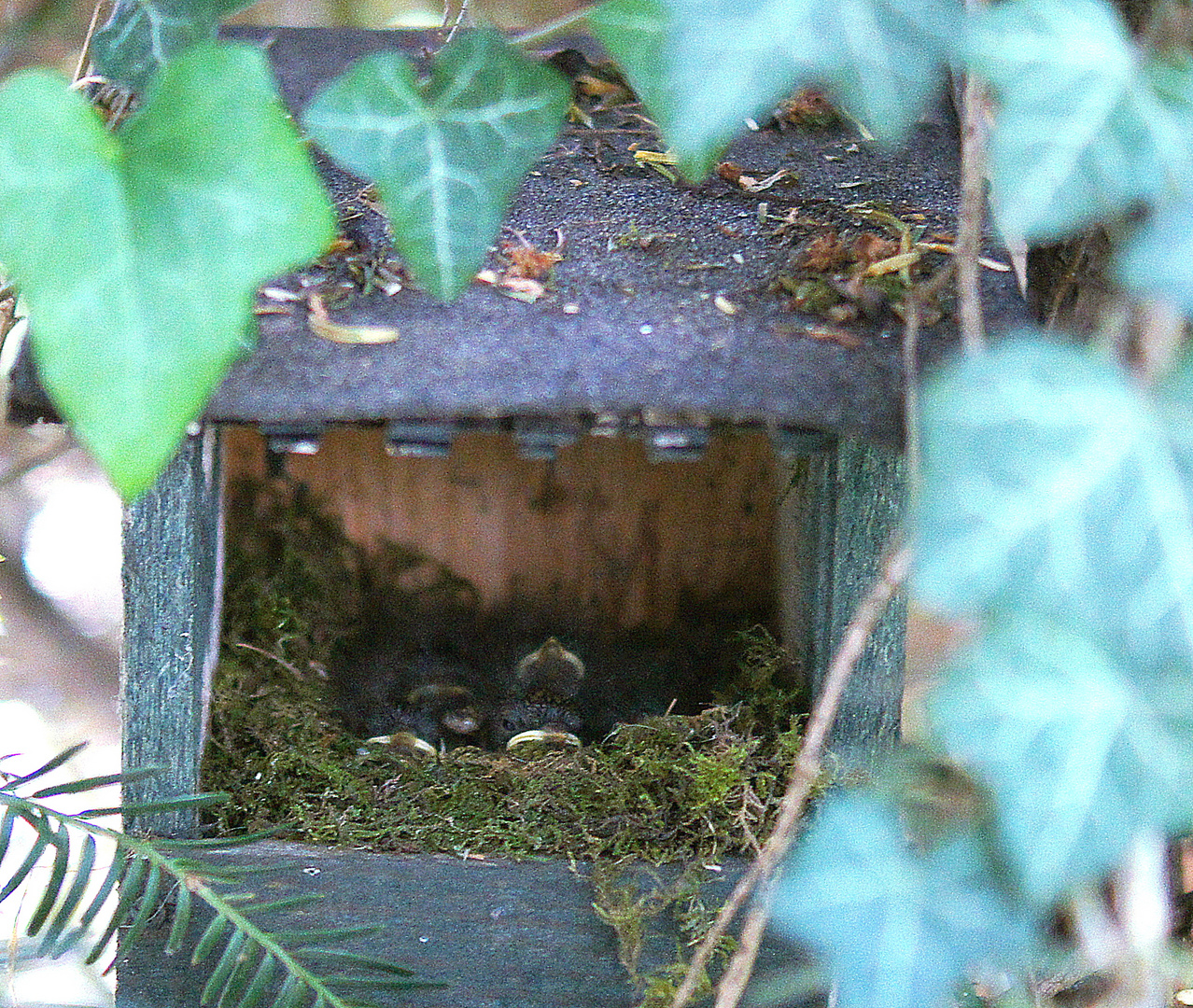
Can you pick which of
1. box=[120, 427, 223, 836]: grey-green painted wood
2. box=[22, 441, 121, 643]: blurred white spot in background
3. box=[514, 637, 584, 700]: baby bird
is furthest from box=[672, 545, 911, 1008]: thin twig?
box=[22, 441, 121, 643]: blurred white spot in background

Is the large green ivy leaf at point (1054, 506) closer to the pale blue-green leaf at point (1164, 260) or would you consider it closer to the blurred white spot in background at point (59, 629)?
the pale blue-green leaf at point (1164, 260)

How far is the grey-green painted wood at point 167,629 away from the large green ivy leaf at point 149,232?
31 centimetres

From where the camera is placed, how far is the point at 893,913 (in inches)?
23.7

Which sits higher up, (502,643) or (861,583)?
(861,583)

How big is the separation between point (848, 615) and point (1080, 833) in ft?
1.35

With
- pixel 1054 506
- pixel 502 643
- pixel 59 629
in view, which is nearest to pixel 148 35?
pixel 1054 506

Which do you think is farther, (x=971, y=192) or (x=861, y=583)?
(x=861, y=583)

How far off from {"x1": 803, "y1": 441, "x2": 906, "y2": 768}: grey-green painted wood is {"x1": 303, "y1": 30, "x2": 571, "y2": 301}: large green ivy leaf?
343 millimetres

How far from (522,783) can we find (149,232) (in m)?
0.55

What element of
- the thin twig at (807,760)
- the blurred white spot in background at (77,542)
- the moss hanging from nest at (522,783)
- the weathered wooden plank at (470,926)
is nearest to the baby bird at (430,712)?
the moss hanging from nest at (522,783)

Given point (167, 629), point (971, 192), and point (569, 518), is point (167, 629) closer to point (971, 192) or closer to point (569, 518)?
point (971, 192)

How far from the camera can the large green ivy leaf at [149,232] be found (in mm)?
563

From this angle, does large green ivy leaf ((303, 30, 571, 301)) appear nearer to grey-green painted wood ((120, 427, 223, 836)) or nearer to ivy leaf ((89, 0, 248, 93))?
ivy leaf ((89, 0, 248, 93))

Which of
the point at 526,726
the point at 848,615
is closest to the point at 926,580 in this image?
the point at 848,615
